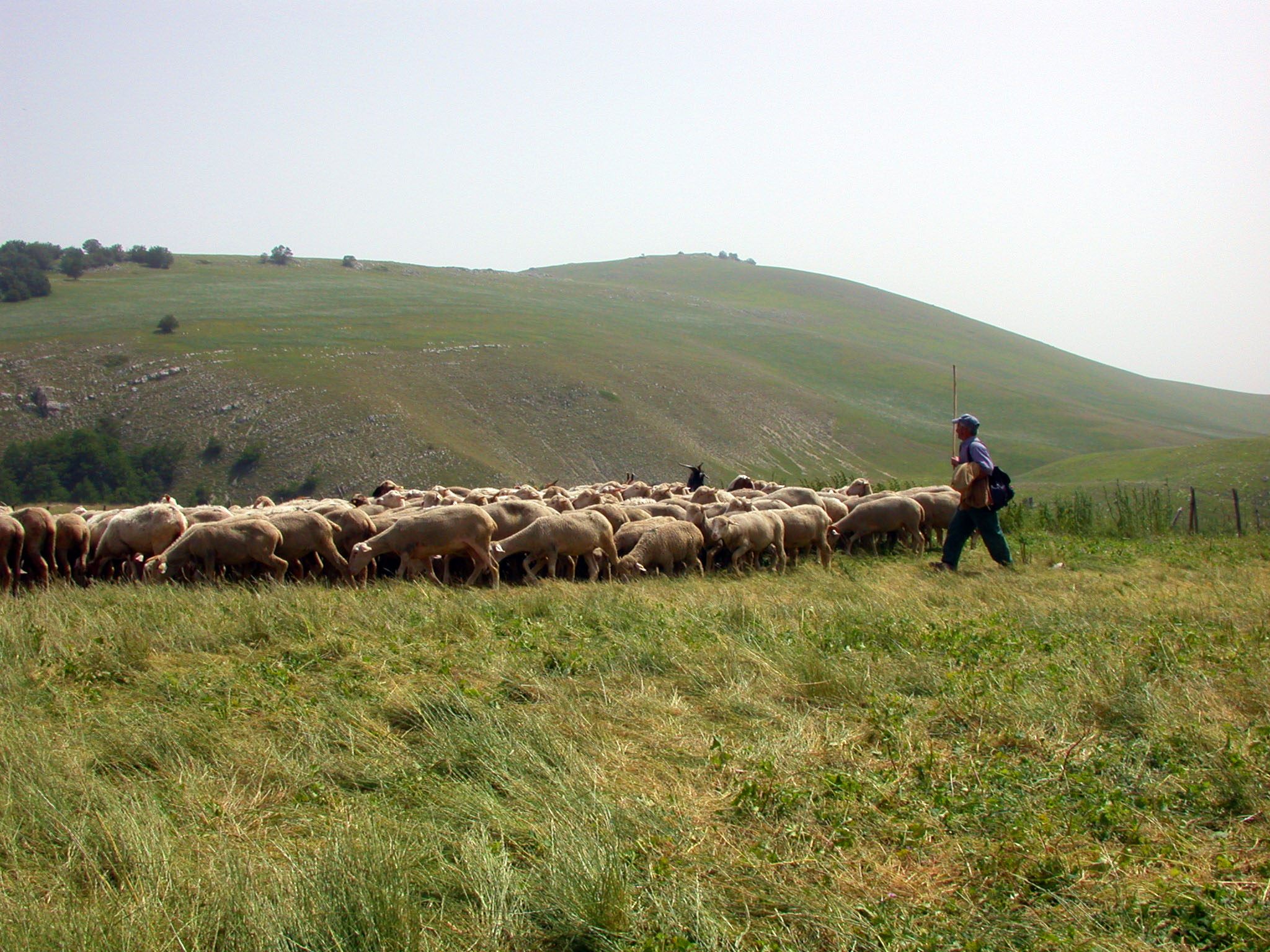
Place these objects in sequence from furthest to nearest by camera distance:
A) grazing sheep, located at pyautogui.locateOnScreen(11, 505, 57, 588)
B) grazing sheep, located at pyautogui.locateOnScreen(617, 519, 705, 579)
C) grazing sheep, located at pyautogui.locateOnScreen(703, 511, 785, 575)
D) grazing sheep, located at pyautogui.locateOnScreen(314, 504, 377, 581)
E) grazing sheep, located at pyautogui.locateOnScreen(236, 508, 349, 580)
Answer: grazing sheep, located at pyautogui.locateOnScreen(703, 511, 785, 575) < grazing sheep, located at pyautogui.locateOnScreen(314, 504, 377, 581) < grazing sheep, located at pyautogui.locateOnScreen(617, 519, 705, 579) < grazing sheep, located at pyautogui.locateOnScreen(11, 505, 57, 588) < grazing sheep, located at pyautogui.locateOnScreen(236, 508, 349, 580)

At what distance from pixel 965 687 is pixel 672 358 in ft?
266

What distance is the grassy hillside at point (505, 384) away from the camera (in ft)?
194

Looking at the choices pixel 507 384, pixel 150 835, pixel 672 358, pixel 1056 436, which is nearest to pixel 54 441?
pixel 507 384

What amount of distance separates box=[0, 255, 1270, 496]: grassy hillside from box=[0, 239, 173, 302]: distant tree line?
275 cm

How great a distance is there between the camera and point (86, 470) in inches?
2092

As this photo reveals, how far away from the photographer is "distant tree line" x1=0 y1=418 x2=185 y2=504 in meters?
52.2

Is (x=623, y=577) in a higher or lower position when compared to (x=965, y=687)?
lower

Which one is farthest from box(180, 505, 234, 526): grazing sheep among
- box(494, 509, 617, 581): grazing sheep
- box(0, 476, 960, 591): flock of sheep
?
box(494, 509, 617, 581): grazing sheep

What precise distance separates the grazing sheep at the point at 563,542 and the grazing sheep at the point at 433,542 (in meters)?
0.36

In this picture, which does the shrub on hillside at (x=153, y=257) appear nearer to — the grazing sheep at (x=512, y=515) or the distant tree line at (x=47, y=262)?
the distant tree line at (x=47, y=262)

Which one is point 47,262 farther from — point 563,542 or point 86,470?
point 563,542

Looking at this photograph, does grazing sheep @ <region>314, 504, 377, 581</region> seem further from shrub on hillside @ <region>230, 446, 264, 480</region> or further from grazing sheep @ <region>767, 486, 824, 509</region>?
shrub on hillside @ <region>230, 446, 264, 480</region>

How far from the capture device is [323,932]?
370cm

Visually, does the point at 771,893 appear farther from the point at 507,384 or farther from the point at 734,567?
the point at 507,384
